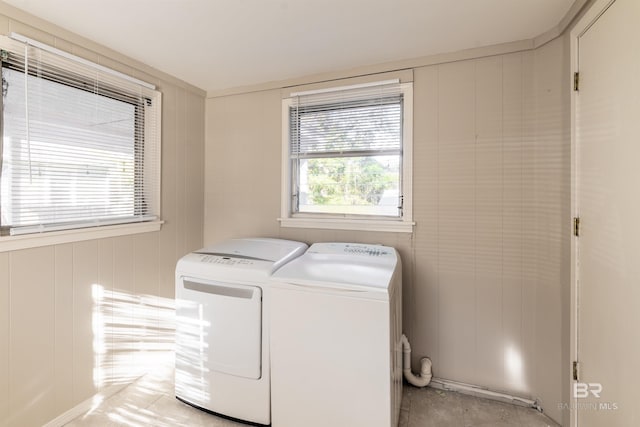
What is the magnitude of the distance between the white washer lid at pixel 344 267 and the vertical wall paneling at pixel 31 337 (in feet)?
4.20

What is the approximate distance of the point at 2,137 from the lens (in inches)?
57.3

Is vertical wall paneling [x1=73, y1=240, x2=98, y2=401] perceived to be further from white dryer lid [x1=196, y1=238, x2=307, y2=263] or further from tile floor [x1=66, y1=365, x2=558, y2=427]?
white dryer lid [x1=196, y1=238, x2=307, y2=263]

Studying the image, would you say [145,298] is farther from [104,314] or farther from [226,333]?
[226,333]

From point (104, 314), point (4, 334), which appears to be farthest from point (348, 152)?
point (4, 334)

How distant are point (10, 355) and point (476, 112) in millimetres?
2973

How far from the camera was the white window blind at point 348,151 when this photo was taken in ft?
7.06

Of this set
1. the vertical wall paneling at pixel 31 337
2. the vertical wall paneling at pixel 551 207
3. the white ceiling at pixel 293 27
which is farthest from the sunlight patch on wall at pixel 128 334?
the vertical wall paneling at pixel 551 207

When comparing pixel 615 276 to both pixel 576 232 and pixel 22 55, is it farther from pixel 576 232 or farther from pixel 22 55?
pixel 22 55

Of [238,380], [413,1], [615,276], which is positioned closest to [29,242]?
[238,380]

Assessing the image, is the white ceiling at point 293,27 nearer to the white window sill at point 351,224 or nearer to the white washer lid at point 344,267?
the white window sill at point 351,224

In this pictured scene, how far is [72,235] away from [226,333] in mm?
1079

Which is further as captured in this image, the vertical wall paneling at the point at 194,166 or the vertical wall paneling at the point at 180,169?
the vertical wall paneling at the point at 194,166

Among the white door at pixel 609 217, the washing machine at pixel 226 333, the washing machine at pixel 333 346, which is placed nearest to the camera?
the white door at pixel 609 217

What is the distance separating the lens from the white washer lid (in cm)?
143
